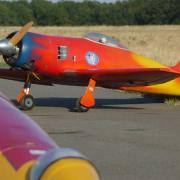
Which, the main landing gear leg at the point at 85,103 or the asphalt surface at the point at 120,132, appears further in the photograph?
the main landing gear leg at the point at 85,103

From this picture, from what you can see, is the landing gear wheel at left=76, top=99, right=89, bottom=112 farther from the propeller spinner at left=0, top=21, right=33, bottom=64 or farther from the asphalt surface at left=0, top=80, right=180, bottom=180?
the propeller spinner at left=0, top=21, right=33, bottom=64

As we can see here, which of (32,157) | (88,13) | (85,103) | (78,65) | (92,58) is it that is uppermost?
(32,157)

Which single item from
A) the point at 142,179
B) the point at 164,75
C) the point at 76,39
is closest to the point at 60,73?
the point at 76,39

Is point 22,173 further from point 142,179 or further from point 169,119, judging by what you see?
point 169,119

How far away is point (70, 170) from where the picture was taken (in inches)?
60.4

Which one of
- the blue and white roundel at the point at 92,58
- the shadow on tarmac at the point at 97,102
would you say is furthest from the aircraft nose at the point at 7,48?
the shadow on tarmac at the point at 97,102

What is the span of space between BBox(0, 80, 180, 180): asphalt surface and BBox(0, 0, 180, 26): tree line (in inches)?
3175

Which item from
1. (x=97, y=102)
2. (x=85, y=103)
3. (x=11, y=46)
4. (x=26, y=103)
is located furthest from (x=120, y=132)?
(x=97, y=102)

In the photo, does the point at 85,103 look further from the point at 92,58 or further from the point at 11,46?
the point at 11,46

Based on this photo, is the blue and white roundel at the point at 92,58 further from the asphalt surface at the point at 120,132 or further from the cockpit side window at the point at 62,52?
the asphalt surface at the point at 120,132

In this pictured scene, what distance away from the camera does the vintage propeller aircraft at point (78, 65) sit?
13531 millimetres

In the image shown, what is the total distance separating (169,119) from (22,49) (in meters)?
3.37

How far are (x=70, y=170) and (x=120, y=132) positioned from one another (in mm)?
8673

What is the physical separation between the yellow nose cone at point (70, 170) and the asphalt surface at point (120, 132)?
4.76m
